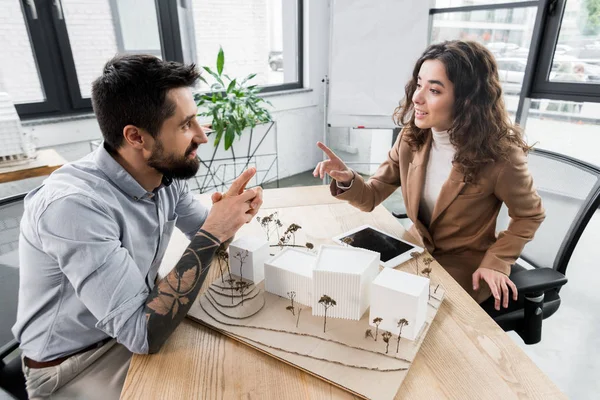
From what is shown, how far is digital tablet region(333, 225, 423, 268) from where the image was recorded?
3.59 ft

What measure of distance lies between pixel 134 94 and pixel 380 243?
790 mm

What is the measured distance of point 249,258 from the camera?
0.96m

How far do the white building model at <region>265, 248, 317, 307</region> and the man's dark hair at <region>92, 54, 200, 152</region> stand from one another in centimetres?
44

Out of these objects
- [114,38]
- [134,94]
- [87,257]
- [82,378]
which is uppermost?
[114,38]

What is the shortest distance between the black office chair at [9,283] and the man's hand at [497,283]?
1236 mm

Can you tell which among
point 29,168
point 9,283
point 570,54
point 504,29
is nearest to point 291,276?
point 9,283

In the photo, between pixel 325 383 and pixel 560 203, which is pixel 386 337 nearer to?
pixel 325 383

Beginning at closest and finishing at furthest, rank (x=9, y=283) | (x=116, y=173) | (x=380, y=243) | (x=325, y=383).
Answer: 1. (x=325, y=383)
2. (x=116, y=173)
3. (x=9, y=283)
4. (x=380, y=243)

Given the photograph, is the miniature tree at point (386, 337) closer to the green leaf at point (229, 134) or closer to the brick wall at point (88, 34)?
the green leaf at point (229, 134)

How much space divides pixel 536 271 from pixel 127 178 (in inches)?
45.5

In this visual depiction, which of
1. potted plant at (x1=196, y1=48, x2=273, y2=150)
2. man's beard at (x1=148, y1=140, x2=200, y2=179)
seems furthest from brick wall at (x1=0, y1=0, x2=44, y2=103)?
man's beard at (x1=148, y1=140, x2=200, y2=179)

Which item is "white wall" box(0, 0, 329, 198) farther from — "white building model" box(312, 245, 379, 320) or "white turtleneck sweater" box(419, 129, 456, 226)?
"white building model" box(312, 245, 379, 320)

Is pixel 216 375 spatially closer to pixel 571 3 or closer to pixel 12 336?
pixel 12 336

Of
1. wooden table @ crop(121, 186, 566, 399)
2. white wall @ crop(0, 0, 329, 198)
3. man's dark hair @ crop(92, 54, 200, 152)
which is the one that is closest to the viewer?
wooden table @ crop(121, 186, 566, 399)
